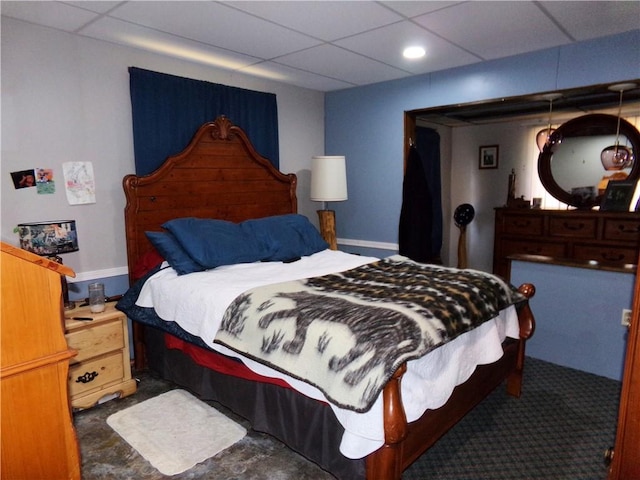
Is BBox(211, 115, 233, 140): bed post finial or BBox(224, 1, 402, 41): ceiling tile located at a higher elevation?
BBox(224, 1, 402, 41): ceiling tile

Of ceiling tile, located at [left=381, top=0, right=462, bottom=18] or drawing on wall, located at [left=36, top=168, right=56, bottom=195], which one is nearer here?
ceiling tile, located at [left=381, top=0, right=462, bottom=18]

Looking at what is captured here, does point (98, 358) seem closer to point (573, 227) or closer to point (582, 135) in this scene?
point (573, 227)

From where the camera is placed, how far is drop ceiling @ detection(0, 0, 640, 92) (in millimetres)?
2299

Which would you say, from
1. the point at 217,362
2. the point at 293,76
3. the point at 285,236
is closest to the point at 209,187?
the point at 285,236

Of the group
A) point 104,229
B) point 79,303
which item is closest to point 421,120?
point 104,229

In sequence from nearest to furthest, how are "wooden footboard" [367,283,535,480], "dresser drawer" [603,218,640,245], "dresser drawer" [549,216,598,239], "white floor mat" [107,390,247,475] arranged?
"wooden footboard" [367,283,535,480]
"white floor mat" [107,390,247,475]
"dresser drawer" [603,218,640,245]
"dresser drawer" [549,216,598,239]

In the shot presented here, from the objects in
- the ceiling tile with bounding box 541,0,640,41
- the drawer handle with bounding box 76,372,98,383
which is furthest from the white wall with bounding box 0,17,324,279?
the ceiling tile with bounding box 541,0,640,41

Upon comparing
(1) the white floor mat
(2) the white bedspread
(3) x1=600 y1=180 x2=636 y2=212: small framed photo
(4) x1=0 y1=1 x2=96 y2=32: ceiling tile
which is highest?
(4) x1=0 y1=1 x2=96 y2=32: ceiling tile

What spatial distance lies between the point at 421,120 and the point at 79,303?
4196 mm

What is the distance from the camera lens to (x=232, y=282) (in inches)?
98.2

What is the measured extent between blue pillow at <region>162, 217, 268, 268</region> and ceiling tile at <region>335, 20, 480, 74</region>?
158 cm

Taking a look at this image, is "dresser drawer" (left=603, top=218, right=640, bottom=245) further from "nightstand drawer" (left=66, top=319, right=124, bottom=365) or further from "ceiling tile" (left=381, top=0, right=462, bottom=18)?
"nightstand drawer" (left=66, top=319, right=124, bottom=365)

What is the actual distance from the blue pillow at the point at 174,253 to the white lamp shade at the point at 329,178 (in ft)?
5.02

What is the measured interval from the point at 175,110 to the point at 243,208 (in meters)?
0.98
